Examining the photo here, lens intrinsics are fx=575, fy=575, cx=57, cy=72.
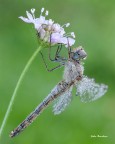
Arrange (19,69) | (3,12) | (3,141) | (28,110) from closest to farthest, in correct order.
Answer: (3,141)
(28,110)
(19,69)
(3,12)

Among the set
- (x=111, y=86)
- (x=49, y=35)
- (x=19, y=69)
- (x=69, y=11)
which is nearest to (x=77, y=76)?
(x=49, y=35)

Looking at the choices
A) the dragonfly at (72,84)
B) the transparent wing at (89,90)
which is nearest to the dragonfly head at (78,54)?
the dragonfly at (72,84)

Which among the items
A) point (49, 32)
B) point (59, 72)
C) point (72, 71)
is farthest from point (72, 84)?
point (59, 72)

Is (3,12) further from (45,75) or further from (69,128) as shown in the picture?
(69,128)

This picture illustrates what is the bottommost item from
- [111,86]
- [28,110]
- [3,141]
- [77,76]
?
[77,76]

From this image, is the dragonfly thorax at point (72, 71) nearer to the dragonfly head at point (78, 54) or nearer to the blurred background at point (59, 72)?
the dragonfly head at point (78, 54)

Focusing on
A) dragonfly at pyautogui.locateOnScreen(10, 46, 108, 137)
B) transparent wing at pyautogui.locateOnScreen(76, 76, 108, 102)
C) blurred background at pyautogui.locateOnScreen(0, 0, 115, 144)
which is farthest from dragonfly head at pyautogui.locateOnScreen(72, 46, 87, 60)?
blurred background at pyautogui.locateOnScreen(0, 0, 115, 144)

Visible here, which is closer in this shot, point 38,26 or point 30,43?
point 38,26
